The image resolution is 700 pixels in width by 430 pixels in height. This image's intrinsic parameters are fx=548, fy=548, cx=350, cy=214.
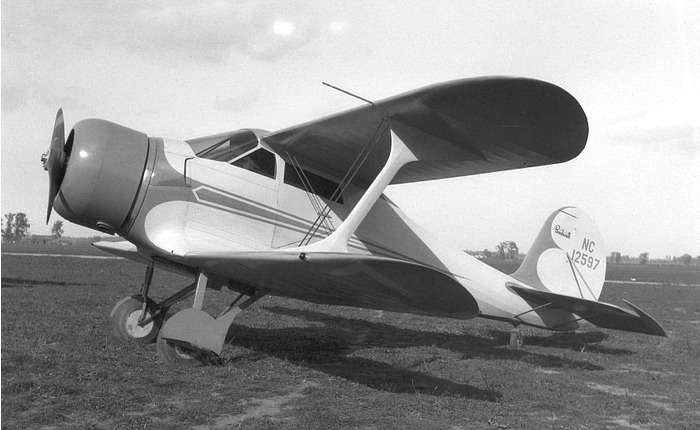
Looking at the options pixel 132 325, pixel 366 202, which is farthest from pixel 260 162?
pixel 132 325

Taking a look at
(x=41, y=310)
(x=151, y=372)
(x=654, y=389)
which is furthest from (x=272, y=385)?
(x=41, y=310)

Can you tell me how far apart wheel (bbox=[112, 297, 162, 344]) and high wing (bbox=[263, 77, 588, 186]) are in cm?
276

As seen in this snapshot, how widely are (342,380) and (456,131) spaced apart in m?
2.78

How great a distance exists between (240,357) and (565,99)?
14.8ft

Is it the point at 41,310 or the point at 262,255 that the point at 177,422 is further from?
the point at 41,310

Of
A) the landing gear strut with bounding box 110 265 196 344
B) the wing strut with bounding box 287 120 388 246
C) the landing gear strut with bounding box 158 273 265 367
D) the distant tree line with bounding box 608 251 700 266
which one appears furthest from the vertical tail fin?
the distant tree line with bounding box 608 251 700 266

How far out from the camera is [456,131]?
5.26 meters

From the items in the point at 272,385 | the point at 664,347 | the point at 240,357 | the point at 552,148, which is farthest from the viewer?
the point at 664,347

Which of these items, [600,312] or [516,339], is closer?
[600,312]

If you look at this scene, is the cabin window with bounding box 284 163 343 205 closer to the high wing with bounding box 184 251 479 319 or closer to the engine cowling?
the high wing with bounding box 184 251 479 319

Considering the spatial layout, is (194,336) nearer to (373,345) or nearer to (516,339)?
(373,345)

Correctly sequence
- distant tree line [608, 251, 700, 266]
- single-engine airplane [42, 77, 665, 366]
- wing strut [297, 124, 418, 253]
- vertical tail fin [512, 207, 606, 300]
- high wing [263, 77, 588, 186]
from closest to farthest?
high wing [263, 77, 588, 186] < single-engine airplane [42, 77, 665, 366] < wing strut [297, 124, 418, 253] < vertical tail fin [512, 207, 606, 300] < distant tree line [608, 251, 700, 266]

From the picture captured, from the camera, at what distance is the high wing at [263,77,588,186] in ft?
14.3

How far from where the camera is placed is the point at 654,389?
6.14 meters
